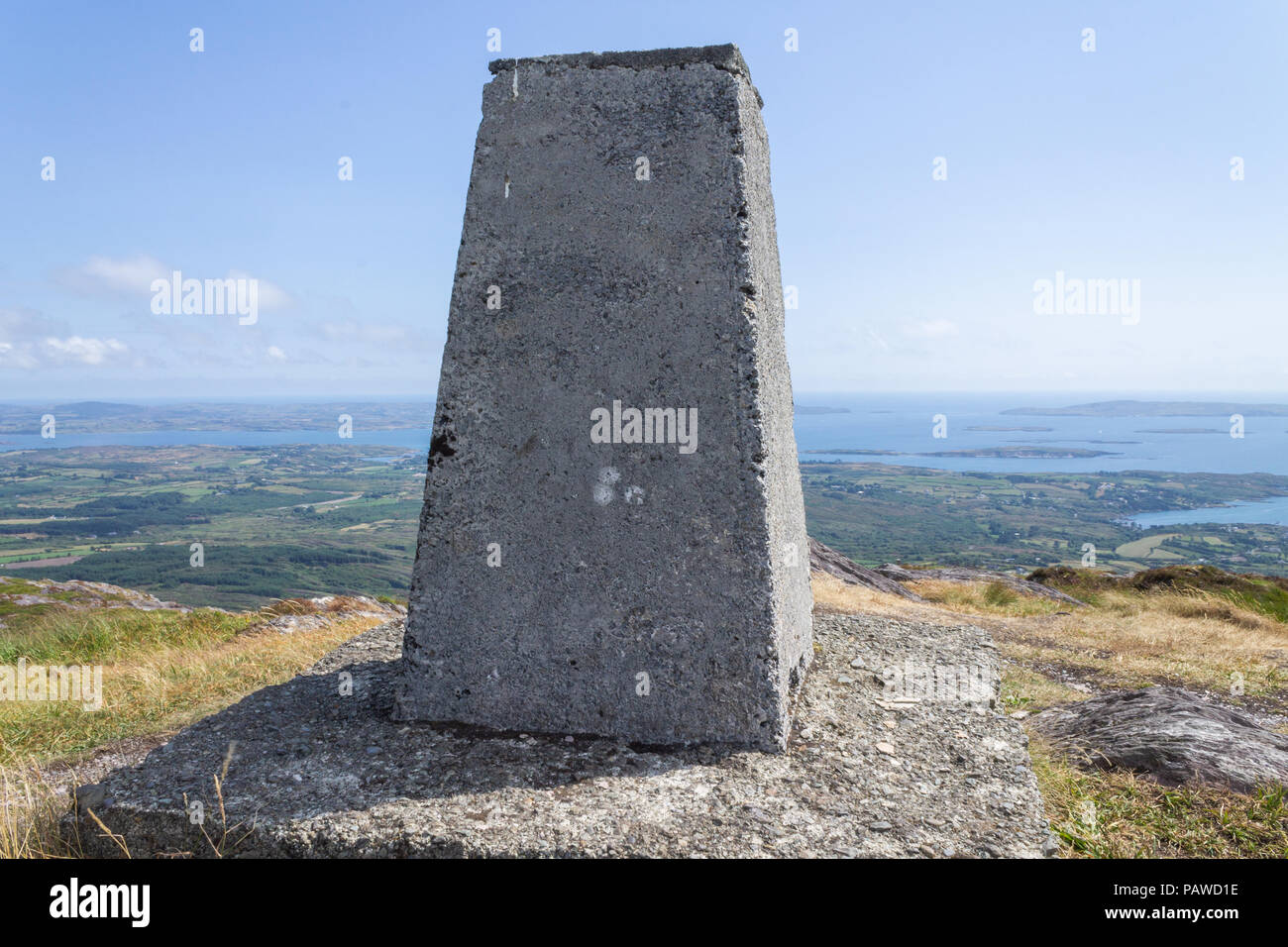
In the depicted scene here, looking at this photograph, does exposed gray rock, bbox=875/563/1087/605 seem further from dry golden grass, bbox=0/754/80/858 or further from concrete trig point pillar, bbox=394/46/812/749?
dry golden grass, bbox=0/754/80/858

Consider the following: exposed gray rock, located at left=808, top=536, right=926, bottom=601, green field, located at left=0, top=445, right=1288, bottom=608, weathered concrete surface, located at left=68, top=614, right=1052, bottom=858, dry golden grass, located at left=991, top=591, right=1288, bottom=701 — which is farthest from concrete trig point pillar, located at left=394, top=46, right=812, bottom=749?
green field, located at left=0, top=445, right=1288, bottom=608

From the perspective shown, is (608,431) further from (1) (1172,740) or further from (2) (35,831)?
(1) (1172,740)

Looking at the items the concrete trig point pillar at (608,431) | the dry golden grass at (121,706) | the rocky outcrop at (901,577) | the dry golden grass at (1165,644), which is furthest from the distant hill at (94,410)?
the concrete trig point pillar at (608,431)

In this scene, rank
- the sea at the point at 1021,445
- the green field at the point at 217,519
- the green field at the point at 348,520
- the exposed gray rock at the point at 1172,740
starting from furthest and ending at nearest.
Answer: the sea at the point at 1021,445, the green field at the point at 348,520, the green field at the point at 217,519, the exposed gray rock at the point at 1172,740

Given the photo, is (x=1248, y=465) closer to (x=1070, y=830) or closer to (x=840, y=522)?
(x=840, y=522)

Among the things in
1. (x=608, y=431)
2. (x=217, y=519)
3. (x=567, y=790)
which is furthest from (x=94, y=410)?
(x=567, y=790)

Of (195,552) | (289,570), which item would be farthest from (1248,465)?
(195,552)

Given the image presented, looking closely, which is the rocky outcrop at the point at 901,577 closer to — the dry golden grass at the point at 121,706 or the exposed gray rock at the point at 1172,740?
the exposed gray rock at the point at 1172,740
